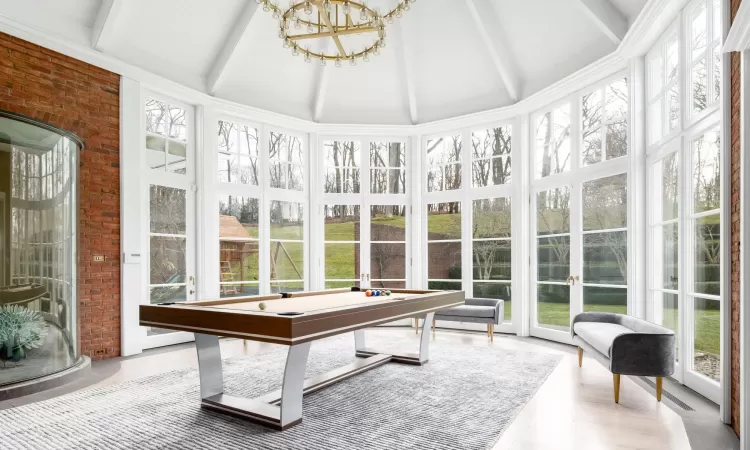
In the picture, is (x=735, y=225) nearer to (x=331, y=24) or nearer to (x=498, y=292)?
(x=331, y=24)

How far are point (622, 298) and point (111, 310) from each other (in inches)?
235

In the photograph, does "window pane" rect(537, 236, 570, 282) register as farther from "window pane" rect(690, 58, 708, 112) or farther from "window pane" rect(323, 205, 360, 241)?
"window pane" rect(323, 205, 360, 241)

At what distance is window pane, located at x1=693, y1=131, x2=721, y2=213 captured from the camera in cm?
394

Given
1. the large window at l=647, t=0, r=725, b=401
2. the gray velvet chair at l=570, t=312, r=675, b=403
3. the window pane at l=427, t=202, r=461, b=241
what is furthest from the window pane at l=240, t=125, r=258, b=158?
the gray velvet chair at l=570, t=312, r=675, b=403

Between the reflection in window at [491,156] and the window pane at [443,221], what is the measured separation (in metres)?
0.55

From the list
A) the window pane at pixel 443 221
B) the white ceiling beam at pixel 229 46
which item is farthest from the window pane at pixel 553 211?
the white ceiling beam at pixel 229 46

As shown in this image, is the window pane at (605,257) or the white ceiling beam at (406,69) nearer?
the window pane at (605,257)

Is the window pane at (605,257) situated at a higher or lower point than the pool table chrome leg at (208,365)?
higher

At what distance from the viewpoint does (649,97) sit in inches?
209

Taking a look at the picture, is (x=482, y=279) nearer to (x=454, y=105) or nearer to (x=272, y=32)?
(x=454, y=105)

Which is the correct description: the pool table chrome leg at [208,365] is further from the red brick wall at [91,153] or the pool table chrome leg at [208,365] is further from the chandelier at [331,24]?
the chandelier at [331,24]

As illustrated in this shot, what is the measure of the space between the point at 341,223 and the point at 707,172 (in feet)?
17.8

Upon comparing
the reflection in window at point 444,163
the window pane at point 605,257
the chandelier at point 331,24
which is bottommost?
the window pane at point 605,257

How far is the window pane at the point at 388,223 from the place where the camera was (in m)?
8.43
